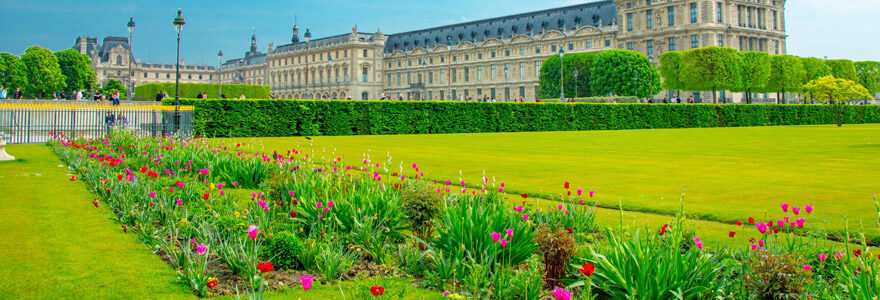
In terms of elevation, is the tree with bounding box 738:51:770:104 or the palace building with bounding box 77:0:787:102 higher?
the palace building with bounding box 77:0:787:102

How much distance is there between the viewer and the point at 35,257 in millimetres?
5465

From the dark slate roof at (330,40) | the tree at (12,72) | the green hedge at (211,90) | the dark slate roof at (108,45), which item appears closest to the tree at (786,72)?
the green hedge at (211,90)

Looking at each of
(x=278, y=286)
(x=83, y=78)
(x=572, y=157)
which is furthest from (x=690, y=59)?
(x=83, y=78)

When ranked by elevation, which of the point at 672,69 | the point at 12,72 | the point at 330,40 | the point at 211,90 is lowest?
the point at 211,90

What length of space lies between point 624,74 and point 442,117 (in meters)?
43.6

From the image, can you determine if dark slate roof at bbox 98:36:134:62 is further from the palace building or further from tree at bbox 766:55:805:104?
tree at bbox 766:55:805:104

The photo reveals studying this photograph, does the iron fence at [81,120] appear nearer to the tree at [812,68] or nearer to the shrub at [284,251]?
the shrub at [284,251]

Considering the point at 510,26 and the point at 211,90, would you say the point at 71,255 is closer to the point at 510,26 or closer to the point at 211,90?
the point at 211,90

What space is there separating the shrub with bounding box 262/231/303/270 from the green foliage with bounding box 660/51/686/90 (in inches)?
2881

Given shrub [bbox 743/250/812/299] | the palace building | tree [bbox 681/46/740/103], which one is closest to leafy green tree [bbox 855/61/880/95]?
the palace building

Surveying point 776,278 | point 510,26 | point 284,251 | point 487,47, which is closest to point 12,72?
point 487,47

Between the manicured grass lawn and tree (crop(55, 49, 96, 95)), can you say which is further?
tree (crop(55, 49, 96, 95))

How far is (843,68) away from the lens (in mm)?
79875

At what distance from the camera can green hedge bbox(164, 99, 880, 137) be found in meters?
28.5
